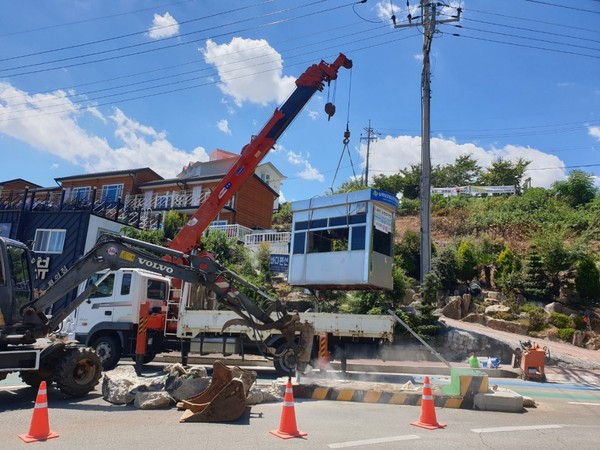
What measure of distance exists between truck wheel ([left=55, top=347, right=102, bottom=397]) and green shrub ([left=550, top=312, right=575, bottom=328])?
1599cm

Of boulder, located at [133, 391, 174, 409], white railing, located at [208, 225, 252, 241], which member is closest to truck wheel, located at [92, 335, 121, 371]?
boulder, located at [133, 391, 174, 409]

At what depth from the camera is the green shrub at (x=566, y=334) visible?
16953mm

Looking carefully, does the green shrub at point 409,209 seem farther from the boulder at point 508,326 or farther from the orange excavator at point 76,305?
the orange excavator at point 76,305

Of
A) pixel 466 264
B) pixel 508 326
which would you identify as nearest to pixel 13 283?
pixel 508 326

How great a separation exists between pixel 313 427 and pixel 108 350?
7.67 metres

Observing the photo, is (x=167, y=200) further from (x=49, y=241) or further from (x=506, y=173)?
(x=506, y=173)

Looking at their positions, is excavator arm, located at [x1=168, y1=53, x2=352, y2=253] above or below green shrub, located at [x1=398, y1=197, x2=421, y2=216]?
below

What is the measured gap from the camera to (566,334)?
17016mm

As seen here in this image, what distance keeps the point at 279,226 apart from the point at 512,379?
2817 cm

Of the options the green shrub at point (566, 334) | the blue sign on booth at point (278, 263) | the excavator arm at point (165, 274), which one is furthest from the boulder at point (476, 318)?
the excavator arm at point (165, 274)

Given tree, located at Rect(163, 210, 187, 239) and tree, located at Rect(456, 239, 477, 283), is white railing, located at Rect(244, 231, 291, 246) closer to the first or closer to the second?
tree, located at Rect(163, 210, 187, 239)

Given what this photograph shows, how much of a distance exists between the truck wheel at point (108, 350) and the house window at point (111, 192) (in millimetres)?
26163

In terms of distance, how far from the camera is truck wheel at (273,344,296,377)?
11.5 metres

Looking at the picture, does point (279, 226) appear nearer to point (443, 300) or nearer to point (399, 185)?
point (399, 185)
